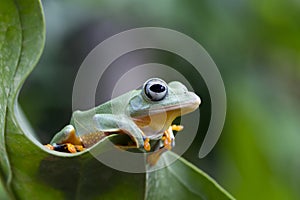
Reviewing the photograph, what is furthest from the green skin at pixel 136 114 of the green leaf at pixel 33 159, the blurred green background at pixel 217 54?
the blurred green background at pixel 217 54

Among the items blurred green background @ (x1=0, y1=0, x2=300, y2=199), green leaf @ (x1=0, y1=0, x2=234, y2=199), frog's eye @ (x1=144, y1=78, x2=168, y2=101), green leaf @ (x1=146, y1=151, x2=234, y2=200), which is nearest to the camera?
green leaf @ (x1=0, y1=0, x2=234, y2=199)

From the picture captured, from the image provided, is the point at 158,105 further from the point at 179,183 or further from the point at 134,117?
the point at 179,183

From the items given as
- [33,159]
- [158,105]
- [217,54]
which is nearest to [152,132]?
[158,105]

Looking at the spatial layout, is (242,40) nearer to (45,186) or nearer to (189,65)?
(189,65)

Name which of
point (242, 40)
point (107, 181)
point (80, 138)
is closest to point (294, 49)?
point (242, 40)

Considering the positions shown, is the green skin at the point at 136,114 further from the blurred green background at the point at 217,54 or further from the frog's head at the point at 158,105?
the blurred green background at the point at 217,54

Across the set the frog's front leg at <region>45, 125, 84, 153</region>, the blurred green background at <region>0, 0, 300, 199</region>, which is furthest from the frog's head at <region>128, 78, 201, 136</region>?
the blurred green background at <region>0, 0, 300, 199</region>

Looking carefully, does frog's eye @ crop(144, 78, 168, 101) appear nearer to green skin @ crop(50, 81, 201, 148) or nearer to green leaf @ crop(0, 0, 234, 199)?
green skin @ crop(50, 81, 201, 148)

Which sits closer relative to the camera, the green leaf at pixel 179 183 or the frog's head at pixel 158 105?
the green leaf at pixel 179 183

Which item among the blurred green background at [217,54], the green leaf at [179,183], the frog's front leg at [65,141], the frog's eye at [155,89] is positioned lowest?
the blurred green background at [217,54]

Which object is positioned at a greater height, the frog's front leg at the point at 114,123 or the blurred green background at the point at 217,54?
the frog's front leg at the point at 114,123
